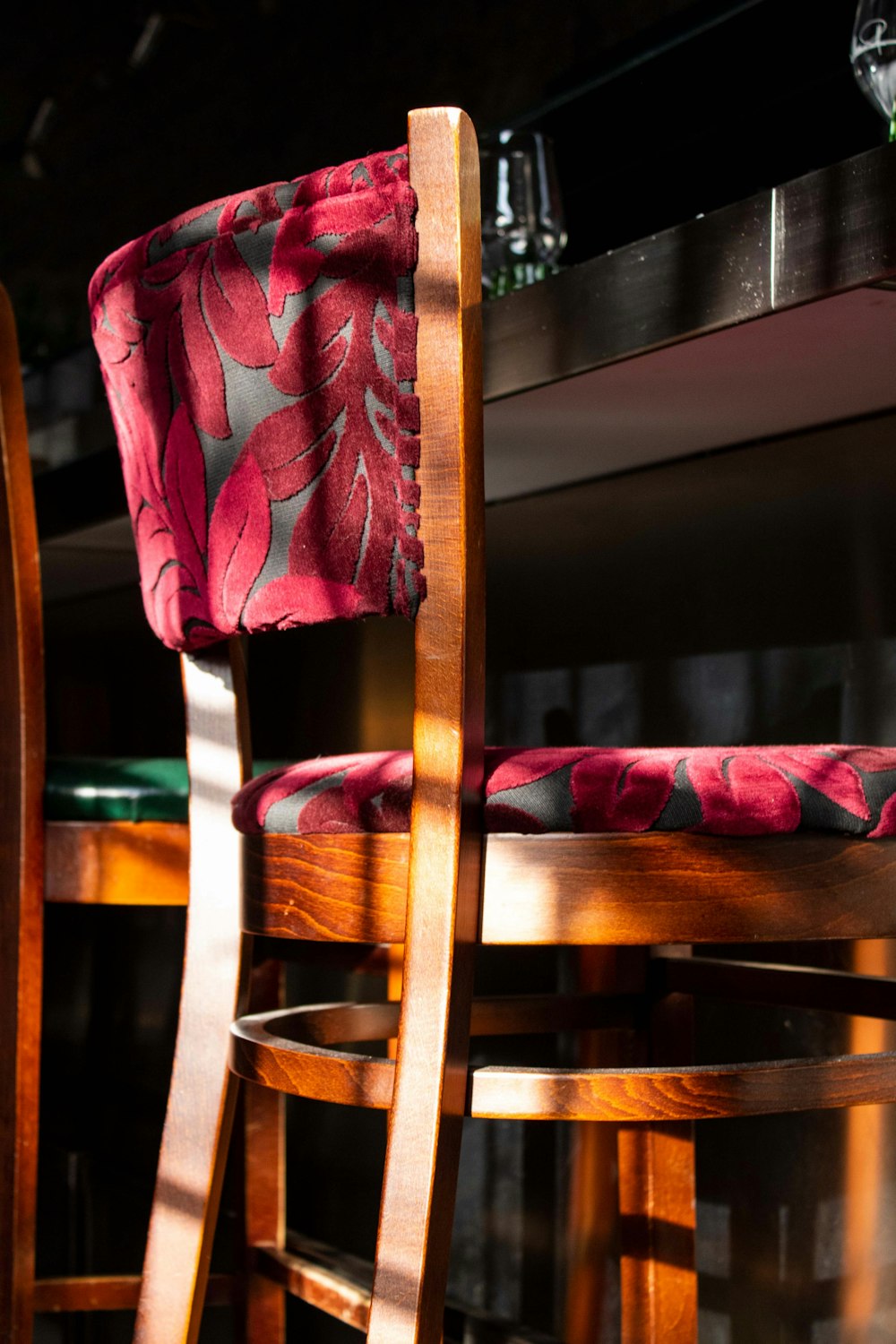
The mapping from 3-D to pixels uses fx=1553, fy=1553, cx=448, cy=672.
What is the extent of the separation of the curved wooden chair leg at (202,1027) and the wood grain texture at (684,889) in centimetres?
35

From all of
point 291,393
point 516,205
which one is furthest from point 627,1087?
point 516,205

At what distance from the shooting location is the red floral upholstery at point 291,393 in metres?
0.86

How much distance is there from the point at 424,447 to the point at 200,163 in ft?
11.8

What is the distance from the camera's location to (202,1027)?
3.99 feet

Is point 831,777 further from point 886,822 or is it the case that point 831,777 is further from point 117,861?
point 117,861

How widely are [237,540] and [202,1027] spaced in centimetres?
46

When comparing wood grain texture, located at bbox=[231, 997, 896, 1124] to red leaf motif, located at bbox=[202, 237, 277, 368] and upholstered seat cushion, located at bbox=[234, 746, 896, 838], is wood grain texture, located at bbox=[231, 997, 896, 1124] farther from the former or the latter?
red leaf motif, located at bbox=[202, 237, 277, 368]

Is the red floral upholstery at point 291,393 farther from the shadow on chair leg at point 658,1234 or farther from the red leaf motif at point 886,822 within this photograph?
the shadow on chair leg at point 658,1234

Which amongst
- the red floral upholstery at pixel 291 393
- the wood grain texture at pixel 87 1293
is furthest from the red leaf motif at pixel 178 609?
the wood grain texture at pixel 87 1293

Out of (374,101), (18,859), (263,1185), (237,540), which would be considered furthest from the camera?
(374,101)

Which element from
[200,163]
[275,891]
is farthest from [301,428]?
[200,163]

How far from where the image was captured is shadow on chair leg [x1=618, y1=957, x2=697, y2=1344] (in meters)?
1.30

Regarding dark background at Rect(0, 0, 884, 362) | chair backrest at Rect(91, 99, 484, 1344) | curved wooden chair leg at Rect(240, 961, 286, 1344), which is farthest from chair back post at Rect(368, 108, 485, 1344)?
dark background at Rect(0, 0, 884, 362)

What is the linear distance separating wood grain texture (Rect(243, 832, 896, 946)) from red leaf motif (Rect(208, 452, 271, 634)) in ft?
0.72
